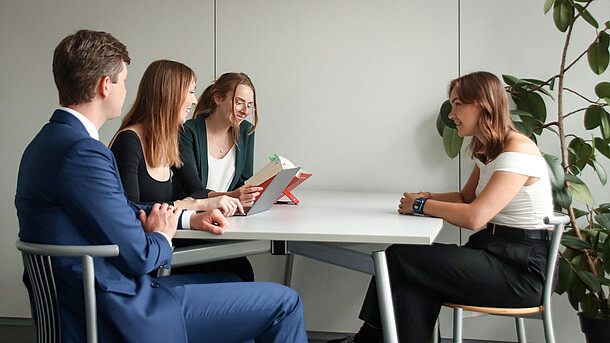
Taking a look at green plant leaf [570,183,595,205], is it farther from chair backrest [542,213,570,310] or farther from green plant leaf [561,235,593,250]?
chair backrest [542,213,570,310]

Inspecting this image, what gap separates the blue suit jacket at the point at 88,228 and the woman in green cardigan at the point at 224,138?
1.27 m

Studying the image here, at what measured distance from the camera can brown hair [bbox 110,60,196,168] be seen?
7.48 feet

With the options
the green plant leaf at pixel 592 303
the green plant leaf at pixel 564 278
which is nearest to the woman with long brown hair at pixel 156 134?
the green plant leaf at pixel 564 278

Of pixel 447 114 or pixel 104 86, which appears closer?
pixel 104 86

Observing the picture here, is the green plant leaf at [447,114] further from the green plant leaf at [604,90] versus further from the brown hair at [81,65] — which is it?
the brown hair at [81,65]

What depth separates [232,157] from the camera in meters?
3.08

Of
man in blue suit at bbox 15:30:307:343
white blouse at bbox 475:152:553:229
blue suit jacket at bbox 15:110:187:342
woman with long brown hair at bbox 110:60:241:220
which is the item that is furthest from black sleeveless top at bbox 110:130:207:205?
white blouse at bbox 475:152:553:229

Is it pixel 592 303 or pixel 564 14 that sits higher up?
pixel 564 14

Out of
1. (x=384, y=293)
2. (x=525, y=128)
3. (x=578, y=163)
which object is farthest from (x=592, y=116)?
(x=384, y=293)

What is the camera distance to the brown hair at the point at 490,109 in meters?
2.31

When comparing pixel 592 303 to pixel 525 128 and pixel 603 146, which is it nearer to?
pixel 603 146

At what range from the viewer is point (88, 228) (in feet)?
5.01

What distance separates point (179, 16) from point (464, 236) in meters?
2.10

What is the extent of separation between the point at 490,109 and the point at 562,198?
70 cm
